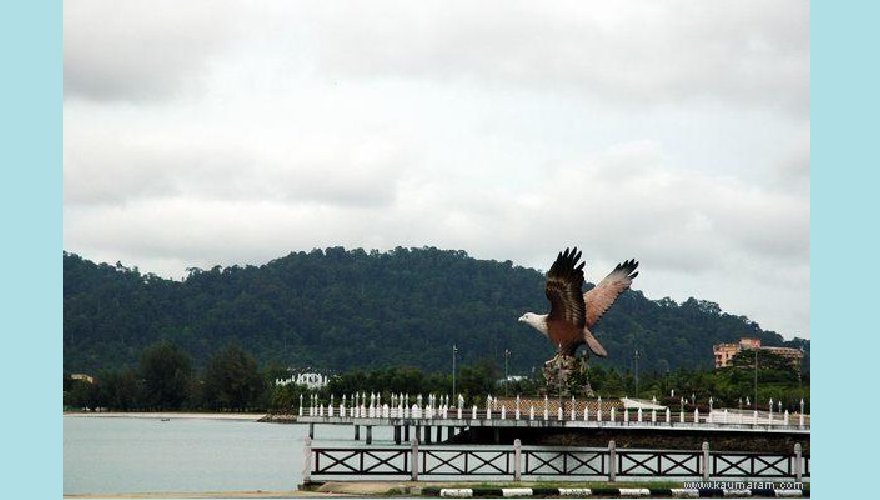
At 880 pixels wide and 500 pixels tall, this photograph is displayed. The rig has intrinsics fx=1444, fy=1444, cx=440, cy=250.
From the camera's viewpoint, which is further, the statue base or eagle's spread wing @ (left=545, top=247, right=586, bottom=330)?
the statue base

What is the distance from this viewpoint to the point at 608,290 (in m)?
77.1

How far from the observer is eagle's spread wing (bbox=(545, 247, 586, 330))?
6981 cm

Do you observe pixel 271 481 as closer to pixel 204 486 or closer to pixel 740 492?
pixel 204 486

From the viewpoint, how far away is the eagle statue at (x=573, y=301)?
70312 millimetres

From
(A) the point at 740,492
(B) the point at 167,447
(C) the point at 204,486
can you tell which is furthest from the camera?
(B) the point at 167,447

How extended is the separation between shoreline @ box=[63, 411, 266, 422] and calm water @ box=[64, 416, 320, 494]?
16130mm

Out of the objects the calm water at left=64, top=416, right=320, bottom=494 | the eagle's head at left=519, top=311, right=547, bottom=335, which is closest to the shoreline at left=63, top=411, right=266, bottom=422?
the calm water at left=64, top=416, right=320, bottom=494

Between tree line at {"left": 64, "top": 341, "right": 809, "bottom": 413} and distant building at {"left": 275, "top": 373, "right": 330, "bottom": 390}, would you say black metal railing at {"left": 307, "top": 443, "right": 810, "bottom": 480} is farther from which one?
distant building at {"left": 275, "top": 373, "right": 330, "bottom": 390}

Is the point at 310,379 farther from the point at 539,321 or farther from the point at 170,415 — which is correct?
the point at 539,321

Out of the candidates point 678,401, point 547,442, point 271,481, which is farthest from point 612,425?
point 678,401

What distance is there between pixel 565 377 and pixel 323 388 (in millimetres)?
80188

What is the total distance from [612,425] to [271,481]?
2129cm

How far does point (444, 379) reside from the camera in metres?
132

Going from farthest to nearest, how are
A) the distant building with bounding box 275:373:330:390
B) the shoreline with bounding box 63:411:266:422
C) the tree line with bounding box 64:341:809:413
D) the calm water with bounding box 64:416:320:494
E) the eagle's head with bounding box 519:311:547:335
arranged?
the distant building with bounding box 275:373:330:390
the shoreline with bounding box 63:411:266:422
the tree line with bounding box 64:341:809:413
the eagle's head with bounding box 519:311:547:335
the calm water with bounding box 64:416:320:494
